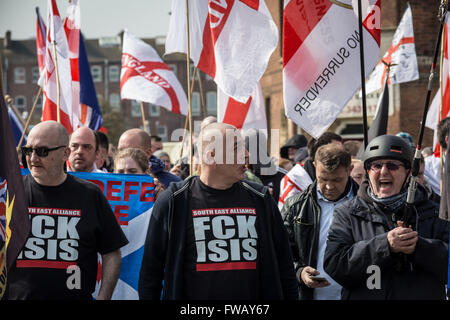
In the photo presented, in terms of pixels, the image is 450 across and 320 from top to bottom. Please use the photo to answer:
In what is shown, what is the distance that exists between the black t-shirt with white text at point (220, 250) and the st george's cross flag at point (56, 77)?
4795 mm

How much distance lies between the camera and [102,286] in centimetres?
457

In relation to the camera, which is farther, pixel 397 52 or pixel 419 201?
pixel 397 52

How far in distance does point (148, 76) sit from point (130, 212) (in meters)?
5.87

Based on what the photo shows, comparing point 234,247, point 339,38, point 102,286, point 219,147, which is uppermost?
point 339,38

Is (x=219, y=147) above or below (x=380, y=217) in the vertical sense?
above

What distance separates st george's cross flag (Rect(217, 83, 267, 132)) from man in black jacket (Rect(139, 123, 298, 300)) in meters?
3.47

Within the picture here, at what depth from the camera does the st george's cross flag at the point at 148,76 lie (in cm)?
1120

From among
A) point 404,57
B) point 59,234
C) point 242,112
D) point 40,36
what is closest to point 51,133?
point 59,234

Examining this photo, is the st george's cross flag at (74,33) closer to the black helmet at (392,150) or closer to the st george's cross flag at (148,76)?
the st george's cross flag at (148,76)

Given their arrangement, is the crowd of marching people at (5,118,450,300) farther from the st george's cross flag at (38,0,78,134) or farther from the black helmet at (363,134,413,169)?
the st george's cross flag at (38,0,78,134)

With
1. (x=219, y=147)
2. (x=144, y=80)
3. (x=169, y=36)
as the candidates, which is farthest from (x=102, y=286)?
(x=144, y=80)

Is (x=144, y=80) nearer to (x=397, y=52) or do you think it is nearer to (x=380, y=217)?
(x=397, y=52)
